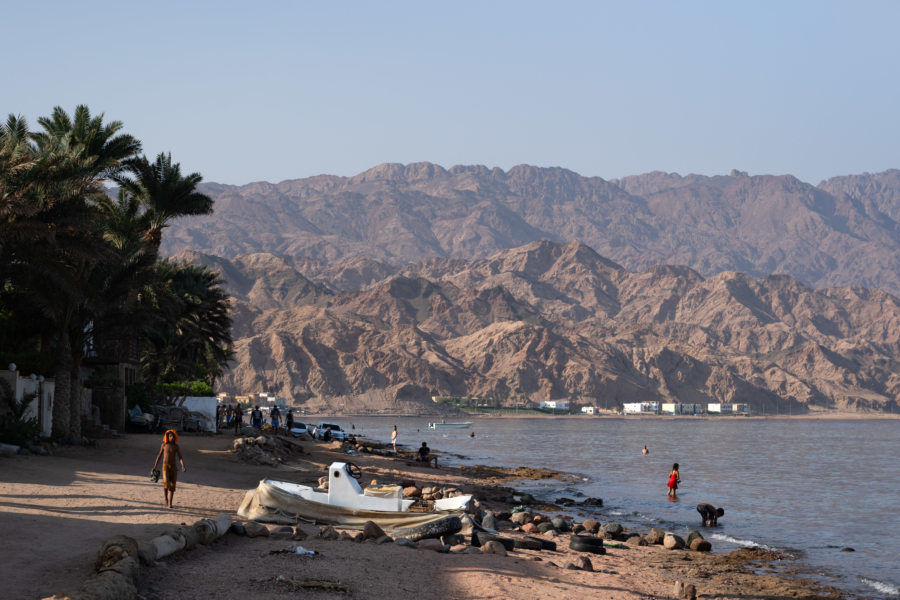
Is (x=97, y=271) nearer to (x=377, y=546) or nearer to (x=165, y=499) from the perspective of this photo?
(x=165, y=499)

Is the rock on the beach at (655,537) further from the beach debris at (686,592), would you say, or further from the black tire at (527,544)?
the beach debris at (686,592)

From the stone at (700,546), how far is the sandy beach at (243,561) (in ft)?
2.83

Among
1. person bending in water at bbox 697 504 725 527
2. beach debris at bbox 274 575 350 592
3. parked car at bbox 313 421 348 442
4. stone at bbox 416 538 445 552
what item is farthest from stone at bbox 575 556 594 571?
parked car at bbox 313 421 348 442

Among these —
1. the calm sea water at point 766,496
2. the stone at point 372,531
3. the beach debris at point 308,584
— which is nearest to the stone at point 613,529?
the calm sea water at point 766,496

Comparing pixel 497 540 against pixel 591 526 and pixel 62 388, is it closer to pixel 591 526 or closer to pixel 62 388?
pixel 591 526

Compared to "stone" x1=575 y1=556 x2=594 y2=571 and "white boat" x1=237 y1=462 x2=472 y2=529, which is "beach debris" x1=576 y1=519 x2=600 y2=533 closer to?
"stone" x1=575 y1=556 x2=594 y2=571

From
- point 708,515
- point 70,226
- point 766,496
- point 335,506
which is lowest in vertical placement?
point 766,496

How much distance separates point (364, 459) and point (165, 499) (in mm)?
30110

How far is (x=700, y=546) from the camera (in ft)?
82.4

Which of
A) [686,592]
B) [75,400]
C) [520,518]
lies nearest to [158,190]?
[75,400]

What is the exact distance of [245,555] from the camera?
51.2ft

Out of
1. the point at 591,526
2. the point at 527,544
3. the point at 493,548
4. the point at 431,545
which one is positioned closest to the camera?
the point at 431,545

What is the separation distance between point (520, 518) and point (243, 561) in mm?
13671

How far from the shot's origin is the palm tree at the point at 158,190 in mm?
41375
